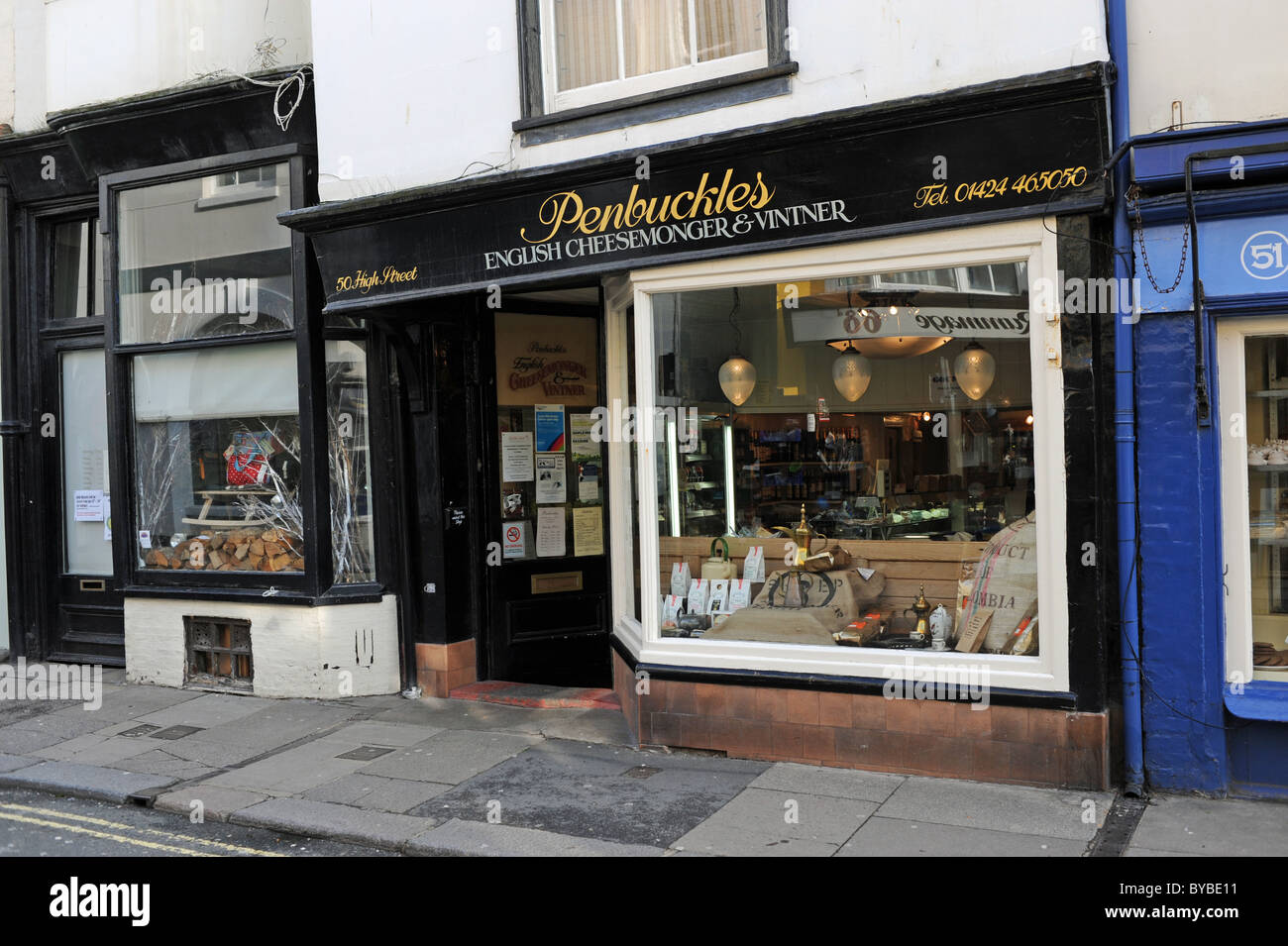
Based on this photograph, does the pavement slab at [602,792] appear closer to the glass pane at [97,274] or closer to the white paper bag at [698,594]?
the white paper bag at [698,594]

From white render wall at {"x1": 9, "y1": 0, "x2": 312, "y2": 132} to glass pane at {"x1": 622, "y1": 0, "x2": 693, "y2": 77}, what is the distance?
10.2 ft

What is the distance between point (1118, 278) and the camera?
582cm

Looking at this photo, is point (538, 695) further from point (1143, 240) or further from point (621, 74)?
point (1143, 240)

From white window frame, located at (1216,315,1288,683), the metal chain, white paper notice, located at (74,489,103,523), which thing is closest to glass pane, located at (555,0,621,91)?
the metal chain

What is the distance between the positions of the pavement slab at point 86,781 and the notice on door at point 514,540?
3.10m

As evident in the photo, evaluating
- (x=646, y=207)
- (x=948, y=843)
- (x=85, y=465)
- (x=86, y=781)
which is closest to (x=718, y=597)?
(x=948, y=843)

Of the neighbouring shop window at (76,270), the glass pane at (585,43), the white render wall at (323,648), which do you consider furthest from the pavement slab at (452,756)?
the neighbouring shop window at (76,270)

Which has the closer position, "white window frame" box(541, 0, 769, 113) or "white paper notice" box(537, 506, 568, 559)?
"white window frame" box(541, 0, 769, 113)

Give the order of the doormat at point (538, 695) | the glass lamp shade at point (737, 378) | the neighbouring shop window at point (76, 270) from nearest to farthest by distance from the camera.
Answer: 1. the glass lamp shade at point (737, 378)
2. the doormat at point (538, 695)
3. the neighbouring shop window at point (76, 270)

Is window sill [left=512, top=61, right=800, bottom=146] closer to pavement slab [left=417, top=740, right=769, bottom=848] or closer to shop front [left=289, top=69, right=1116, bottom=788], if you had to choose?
shop front [left=289, top=69, right=1116, bottom=788]

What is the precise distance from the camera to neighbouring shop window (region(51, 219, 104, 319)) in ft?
34.2

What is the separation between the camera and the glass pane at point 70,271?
10.5 metres
